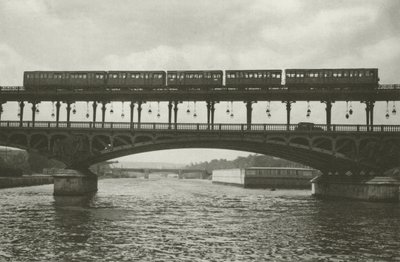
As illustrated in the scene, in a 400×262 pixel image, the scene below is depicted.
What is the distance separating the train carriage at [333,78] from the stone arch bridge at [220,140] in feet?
20.5

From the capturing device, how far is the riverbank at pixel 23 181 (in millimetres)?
92669

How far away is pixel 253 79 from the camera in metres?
73.6

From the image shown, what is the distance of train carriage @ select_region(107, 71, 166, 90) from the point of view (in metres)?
74.7

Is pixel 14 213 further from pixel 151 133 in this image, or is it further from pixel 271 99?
pixel 271 99

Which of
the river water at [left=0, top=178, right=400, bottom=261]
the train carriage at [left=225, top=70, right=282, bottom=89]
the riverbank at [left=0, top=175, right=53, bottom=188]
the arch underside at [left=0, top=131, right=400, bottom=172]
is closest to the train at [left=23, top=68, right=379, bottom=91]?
the train carriage at [left=225, top=70, right=282, bottom=89]

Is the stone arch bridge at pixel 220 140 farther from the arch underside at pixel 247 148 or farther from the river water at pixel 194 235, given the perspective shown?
the river water at pixel 194 235

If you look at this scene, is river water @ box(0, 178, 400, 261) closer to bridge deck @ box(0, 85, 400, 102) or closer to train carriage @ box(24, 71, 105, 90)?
bridge deck @ box(0, 85, 400, 102)

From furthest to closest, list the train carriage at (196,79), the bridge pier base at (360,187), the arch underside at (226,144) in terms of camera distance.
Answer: the train carriage at (196,79) < the arch underside at (226,144) < the bridge pier base at (360,187)

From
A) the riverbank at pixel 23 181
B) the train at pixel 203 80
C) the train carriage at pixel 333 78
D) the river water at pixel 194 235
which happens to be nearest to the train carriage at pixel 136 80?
the train at pixel 203 80

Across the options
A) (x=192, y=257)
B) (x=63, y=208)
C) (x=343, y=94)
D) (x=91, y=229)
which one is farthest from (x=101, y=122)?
(x=192, y=257)

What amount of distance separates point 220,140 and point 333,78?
18325 millimetres

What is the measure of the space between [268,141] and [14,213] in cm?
3534

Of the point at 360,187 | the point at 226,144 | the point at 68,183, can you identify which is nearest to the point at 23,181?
the point at 68,183

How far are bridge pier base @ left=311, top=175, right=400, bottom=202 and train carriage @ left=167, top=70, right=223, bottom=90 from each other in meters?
23.0
